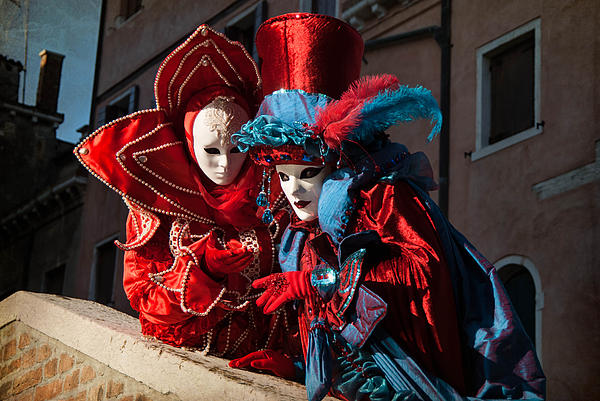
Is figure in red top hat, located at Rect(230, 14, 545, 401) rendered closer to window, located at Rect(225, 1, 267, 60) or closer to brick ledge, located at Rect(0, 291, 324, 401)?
brick ledge, located at Rect(0, 291, 324, 401)

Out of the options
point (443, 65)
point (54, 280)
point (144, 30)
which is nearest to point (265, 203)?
point (443, 65)

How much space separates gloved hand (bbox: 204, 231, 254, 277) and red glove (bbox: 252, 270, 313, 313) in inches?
13.4

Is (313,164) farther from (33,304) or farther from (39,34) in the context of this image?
(39,34)

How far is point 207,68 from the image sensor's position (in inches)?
204

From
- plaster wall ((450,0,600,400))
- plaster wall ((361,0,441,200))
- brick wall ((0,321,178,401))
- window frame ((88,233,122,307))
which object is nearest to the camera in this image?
brick wall ((0,321,178,401))

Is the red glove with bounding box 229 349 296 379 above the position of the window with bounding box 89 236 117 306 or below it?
below

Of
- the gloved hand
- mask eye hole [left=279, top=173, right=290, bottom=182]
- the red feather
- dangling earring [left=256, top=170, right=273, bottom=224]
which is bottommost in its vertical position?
the gloved hand

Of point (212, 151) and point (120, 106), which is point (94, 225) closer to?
point (120, 106)

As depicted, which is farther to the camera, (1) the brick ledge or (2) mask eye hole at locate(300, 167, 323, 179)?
(2) mask eye hole at locate(300, 167, 323, 179)

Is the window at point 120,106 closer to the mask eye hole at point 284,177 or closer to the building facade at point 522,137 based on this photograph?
the building facade at point 522,137

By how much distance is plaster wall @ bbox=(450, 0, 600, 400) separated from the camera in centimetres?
843

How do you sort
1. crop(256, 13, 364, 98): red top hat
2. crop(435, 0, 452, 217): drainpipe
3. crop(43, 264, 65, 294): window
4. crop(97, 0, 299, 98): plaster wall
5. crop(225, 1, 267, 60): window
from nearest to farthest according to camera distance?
1. crop(256, 13, 364, 98): red top hat
2. crop(435, 0, 452, 217): drainpipe
3. crop(225, 1, 267, 60): window
4. crop(97, 0, 299, 98): plaster wall
5. crop(43, 264, 65, 294): window

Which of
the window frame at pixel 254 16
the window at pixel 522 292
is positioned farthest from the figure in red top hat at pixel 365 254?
the window frame at pixel 254 16

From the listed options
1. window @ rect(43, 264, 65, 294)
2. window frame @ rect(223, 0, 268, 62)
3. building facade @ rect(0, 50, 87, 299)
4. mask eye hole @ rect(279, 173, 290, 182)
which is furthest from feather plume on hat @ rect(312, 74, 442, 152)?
window @ rect(43, 264, 65, 294)
